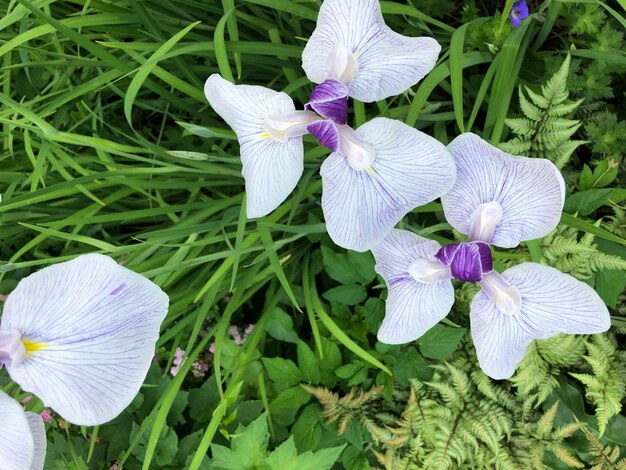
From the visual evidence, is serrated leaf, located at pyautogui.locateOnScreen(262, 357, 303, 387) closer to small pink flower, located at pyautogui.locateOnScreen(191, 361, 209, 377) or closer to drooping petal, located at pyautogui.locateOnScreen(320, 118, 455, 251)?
small pink flower, located at pyautogui.locateOnScreen(191, 361, 209, 377)

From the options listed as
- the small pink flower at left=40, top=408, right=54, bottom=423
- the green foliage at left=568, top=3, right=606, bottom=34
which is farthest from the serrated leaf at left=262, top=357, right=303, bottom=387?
the green foliage at left=568, top=3, right=606, bottom=34

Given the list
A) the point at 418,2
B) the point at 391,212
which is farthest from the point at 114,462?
the point at 418,2

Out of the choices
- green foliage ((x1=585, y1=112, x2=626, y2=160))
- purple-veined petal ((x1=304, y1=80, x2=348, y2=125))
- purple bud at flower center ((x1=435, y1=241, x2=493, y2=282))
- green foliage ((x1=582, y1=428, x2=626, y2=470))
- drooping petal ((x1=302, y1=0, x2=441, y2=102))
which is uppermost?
drooping petal ((x1=302, y1=0, x2=441, y2=102))

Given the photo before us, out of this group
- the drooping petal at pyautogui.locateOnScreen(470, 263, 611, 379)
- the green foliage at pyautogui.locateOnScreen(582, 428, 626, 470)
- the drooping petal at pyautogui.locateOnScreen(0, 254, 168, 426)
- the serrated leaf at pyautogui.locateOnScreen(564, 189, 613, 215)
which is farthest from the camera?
the green foliage at pyautogui.locateOnScreen(582, 428, 626, 470)

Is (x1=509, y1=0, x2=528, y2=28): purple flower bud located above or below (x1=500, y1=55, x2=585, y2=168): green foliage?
above

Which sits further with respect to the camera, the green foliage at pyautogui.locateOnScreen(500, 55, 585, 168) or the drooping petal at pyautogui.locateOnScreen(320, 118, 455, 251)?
the green foliage at pyautogui.locateOnScreen(500, 55, 585, 168)

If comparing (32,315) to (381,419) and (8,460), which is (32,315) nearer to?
(8,460)

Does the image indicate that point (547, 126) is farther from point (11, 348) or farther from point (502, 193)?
point (11, 348)
